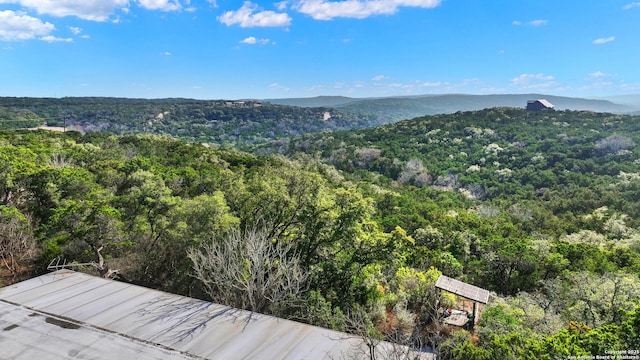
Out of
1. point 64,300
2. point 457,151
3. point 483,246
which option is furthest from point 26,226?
point 457,151

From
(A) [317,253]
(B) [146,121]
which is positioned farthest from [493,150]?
(B) [146,121]

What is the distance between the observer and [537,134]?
108 metres

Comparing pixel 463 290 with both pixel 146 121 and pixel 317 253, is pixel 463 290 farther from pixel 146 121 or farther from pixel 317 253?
pixel 146 121

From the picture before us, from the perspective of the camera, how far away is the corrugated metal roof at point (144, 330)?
1193 cm

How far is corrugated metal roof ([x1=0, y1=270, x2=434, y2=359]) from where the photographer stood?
11.9m

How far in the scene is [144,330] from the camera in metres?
13.0

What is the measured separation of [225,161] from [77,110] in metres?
137

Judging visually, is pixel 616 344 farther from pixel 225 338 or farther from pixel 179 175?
pixel 179 175

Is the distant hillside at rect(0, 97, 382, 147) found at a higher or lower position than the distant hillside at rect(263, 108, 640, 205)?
higher

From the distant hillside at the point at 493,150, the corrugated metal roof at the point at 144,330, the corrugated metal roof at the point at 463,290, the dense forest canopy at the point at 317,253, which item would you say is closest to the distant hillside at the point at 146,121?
the distant hillside at the point at 493,150

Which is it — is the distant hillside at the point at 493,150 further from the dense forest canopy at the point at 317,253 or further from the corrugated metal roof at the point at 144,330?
the corrugated metal roof at the point at 144,330

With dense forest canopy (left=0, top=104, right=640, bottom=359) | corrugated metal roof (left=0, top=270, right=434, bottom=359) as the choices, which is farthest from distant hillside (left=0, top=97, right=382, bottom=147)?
corrugated metal roof (left=0, top=270, right=434, bottom=359)

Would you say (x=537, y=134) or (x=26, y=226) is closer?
(x=26, y=226)

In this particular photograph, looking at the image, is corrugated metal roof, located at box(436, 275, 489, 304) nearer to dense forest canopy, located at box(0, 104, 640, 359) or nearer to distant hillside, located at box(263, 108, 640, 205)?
dense forest canopy, located at box(0, 104, 640, 359)
